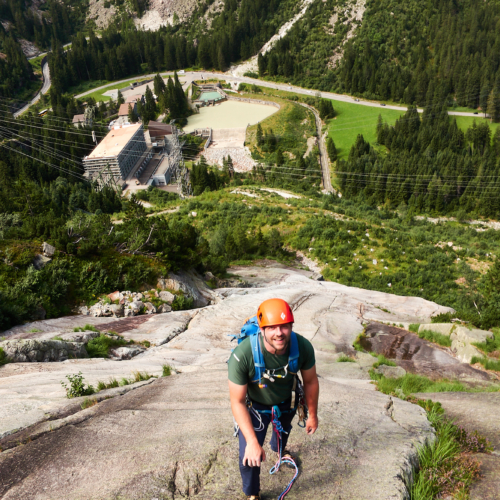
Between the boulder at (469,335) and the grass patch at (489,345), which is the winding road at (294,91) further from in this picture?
the grass patch at (489,345)

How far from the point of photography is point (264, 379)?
4480 mm

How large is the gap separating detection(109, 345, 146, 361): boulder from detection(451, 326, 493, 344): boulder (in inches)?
484

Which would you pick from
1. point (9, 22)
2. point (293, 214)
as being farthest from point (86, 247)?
point (9, 22)

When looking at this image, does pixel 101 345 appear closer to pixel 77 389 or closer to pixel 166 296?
pixel 77 389

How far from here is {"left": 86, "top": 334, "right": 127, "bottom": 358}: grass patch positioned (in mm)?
11343

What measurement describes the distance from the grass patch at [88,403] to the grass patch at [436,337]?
526 inches

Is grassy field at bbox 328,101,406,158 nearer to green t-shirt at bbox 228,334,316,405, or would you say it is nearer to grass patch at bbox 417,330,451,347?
grass patch at bbox 417,330,451,347

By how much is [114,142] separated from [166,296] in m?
84.2

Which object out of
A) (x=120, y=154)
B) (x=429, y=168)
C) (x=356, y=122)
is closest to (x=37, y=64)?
(x=120, y=154)

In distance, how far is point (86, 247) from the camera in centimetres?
1689

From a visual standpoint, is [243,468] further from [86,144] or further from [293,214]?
[86,144]

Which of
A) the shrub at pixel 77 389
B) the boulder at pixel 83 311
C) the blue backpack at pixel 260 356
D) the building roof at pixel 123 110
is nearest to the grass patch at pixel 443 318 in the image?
the blue backpack at pixel 260 356

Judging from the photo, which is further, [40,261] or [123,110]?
[123,110]

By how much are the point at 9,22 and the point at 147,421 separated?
20784cm
